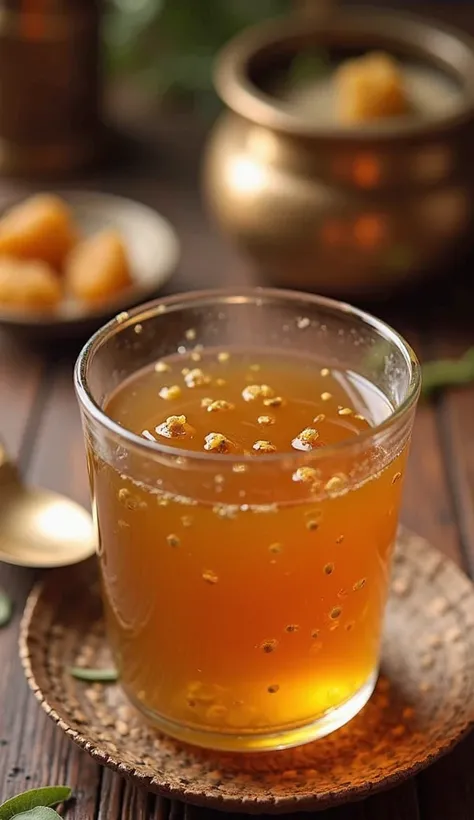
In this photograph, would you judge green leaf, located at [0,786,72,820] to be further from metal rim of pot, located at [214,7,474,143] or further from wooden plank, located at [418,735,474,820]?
metal rim of pot, located at [214,7,474,143]

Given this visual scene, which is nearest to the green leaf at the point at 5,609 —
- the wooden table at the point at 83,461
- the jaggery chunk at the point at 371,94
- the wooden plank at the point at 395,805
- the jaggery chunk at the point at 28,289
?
the wooden table at the point at 83,461

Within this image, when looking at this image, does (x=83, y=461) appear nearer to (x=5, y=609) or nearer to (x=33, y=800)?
(x=5, y=609)

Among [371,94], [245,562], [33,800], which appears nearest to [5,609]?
[33,800]

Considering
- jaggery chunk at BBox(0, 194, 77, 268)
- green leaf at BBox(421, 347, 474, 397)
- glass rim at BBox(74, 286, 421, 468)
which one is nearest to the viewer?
glass rim at BBox(74, 286, 421, 468)

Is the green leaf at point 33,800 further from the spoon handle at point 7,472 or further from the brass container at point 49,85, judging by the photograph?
the brass container at point 49,85

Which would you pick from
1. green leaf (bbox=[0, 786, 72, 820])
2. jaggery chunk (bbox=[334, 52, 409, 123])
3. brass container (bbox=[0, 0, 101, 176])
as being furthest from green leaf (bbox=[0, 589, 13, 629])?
brass container (bbox=[0, 0, 101, 176])
